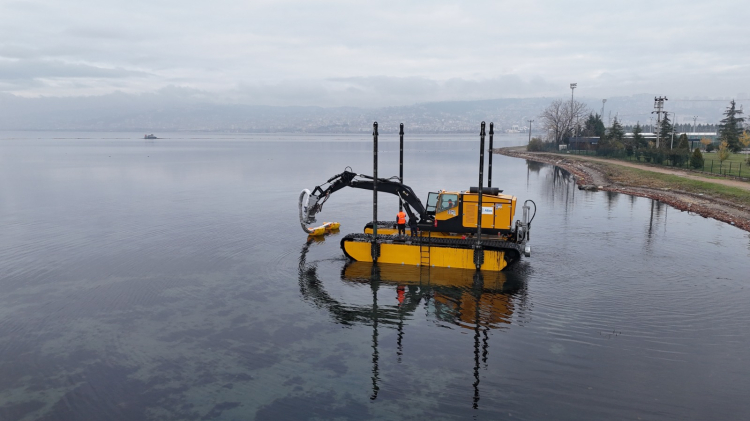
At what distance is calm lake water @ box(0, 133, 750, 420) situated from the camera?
13133 millimetres

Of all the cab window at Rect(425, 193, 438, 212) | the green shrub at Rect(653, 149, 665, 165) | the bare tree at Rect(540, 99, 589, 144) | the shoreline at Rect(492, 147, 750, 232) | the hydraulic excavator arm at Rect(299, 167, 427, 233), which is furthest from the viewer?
the bare tree at Rect(540, 99, 589, 144)

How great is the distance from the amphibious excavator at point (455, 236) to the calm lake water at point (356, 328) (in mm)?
732

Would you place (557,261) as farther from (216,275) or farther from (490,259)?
(216,275)

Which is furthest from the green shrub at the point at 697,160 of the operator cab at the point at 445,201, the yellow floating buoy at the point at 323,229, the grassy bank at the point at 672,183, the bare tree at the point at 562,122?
the bare tree at the point at 562,122

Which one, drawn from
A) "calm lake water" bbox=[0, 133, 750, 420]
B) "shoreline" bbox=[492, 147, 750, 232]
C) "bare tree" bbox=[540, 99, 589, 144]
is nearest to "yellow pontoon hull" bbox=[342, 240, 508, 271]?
"calm lake water" bbox=[0, 133, 750, 420]

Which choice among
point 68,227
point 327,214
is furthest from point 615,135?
point 68,227

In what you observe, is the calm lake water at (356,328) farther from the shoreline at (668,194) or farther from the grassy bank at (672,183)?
the grassy bank at (672,183)

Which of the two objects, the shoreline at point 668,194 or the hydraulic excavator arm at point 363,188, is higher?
the hydraulic excavator arm at point 363,188

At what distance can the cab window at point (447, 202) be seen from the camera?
2508 cm

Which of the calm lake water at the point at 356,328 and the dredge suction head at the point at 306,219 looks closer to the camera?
the calm lake water at the point at 356,328

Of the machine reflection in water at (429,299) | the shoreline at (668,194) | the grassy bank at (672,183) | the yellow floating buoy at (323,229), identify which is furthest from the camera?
the grassy bank at (672,183)

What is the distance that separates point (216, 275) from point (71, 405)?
10615mm

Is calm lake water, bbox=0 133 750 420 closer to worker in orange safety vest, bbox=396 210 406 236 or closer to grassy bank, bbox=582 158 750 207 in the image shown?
worker in orange safety vest, bbox=396 210 406 236

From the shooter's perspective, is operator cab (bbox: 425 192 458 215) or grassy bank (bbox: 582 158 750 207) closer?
operator cab (bbox: 425 192 458 215)
